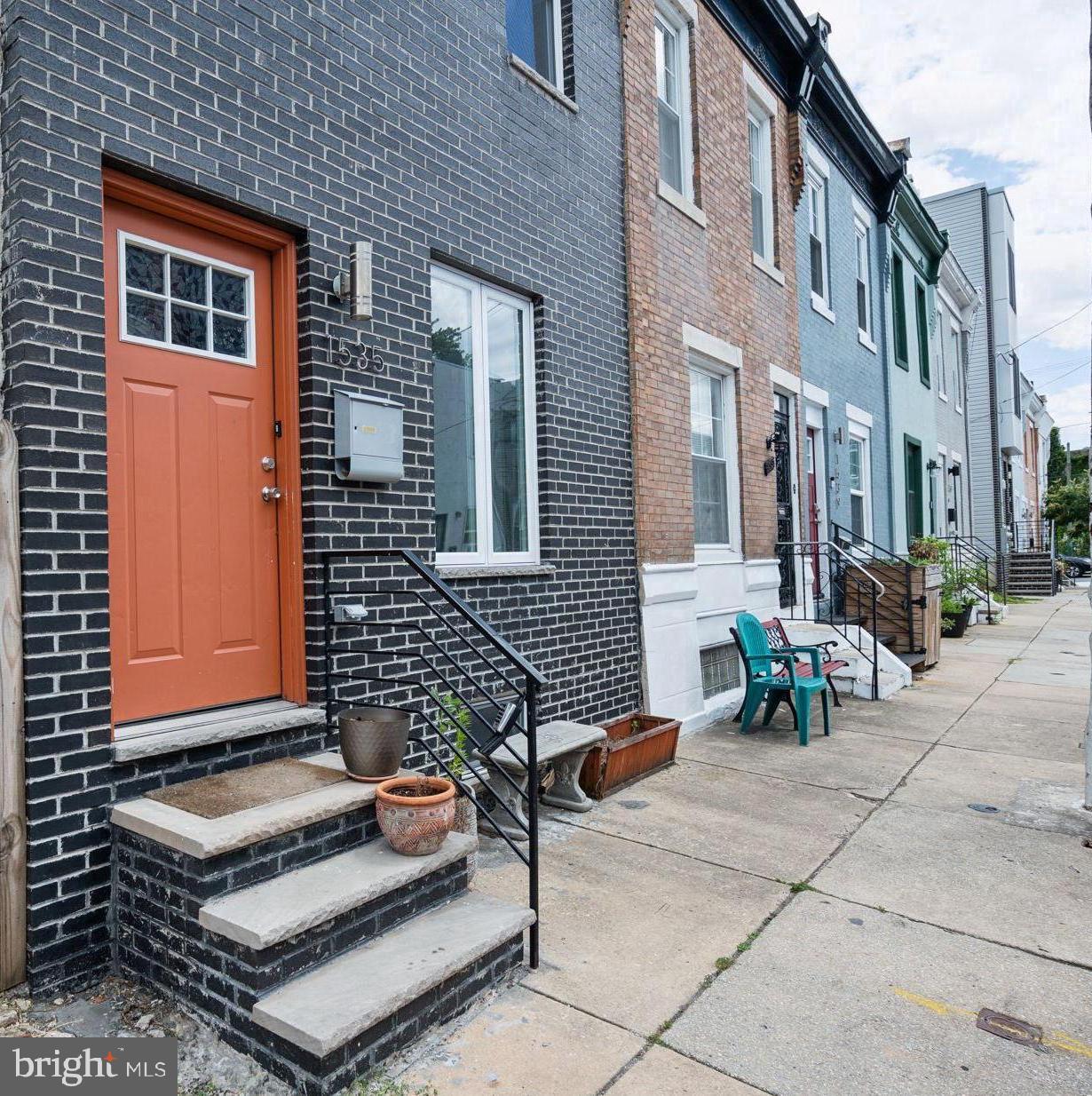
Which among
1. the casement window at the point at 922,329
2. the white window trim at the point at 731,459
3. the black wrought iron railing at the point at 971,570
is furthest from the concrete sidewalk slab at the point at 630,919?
the casement window at the point at 922,329

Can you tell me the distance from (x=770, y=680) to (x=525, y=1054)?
445 cm

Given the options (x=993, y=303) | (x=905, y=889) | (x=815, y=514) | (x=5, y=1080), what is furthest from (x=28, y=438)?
(x=993, y=303)

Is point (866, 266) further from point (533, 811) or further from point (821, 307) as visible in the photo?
point (533, 811)

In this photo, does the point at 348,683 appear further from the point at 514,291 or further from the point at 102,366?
the point at 514,291

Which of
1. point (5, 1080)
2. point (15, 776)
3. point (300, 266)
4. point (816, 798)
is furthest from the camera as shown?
point (816, 798)

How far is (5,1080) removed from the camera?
2.41m

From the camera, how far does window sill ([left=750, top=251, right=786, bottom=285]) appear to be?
8414mm

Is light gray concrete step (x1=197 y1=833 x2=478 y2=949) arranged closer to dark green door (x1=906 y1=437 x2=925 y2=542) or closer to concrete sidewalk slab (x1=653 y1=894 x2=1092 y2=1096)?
concrete sidewalk slab (x1=653 y1=894 x2=1092 y2=1096)

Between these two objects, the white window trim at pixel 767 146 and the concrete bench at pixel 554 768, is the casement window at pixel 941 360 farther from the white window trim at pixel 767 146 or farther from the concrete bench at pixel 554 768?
the concrete bench at pixel 554 768

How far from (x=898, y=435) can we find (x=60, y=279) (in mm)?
12520

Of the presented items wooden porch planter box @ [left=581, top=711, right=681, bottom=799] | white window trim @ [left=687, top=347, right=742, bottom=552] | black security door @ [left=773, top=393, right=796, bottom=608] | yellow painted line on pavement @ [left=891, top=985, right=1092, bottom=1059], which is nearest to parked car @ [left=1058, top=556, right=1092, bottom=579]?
black security door @ [left=773, top=393, right=796, bottom=608]

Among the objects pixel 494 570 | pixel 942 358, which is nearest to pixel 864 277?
pixel 942 358

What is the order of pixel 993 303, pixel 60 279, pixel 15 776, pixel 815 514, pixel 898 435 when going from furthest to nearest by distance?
pixel 993 303
pixel 898 435
pixel 815 514
pixel 60 279
pixel 15 776

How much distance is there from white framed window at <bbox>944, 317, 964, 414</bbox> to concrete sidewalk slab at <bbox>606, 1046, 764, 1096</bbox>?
1792 cm
